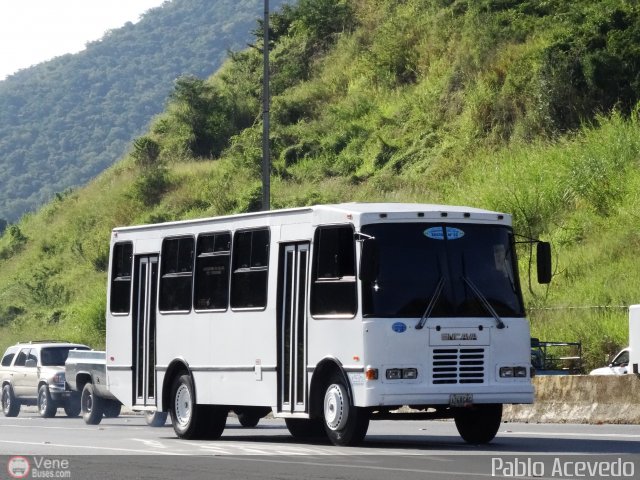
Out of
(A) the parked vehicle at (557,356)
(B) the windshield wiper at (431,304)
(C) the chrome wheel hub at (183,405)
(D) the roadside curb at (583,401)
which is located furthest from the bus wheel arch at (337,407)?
(A) the parked vehicle at (557,356)

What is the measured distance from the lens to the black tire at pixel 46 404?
1377 inches

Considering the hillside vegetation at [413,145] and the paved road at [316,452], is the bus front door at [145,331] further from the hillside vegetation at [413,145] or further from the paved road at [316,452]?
the hillside vegetation at [413,145]

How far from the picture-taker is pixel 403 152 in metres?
54.2

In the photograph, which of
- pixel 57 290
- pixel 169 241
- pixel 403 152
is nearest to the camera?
pixel 169 241

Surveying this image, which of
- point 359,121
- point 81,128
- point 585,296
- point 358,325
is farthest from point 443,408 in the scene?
point 81,128

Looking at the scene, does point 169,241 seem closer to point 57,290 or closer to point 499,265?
point 499,265

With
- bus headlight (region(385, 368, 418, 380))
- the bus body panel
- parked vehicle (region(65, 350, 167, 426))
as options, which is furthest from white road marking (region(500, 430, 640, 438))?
parked vehicle (region(65, 350, 167, 426))

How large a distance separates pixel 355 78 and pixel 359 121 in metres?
5.01

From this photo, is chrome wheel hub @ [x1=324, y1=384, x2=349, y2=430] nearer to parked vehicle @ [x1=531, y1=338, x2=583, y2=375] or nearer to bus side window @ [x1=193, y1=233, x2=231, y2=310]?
bus side window @ [x1=193, y1=233, x2=231, y2=310]

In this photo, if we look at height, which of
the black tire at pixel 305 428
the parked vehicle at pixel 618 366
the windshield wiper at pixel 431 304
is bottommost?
the black tire at pixel 305 428

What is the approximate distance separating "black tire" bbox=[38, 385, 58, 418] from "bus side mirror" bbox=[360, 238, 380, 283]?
18.2 meters

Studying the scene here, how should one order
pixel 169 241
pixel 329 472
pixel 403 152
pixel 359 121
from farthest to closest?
pixel 359 121 < pixel 403 152 < pixel 169 241 < pixel 329 472

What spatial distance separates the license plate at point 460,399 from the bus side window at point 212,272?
4386mm

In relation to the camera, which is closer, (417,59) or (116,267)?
(116,267)
